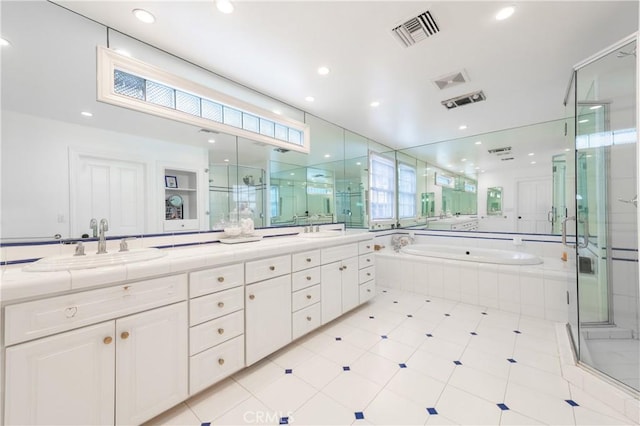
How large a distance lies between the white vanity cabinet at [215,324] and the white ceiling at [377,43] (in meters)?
1.72

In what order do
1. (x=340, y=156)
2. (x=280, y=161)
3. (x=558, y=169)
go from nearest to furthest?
(x=280, y=161) < (x=558, y=169) < (x=340, y=156)

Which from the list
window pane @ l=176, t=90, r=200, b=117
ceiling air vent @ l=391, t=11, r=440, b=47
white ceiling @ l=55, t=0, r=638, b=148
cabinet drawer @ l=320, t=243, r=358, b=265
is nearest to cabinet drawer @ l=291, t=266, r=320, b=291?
cabinet drawer @ l=320, t=243, r=358, b=265

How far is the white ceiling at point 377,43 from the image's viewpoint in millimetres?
1570

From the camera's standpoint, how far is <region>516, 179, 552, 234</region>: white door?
3.85 meters

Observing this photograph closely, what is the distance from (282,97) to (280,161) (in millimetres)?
732

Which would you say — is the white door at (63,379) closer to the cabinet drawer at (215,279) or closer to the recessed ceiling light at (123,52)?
the cabinet drawer at (215,279)

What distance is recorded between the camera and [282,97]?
2752mm

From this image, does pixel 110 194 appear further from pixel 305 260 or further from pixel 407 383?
pixel 407 383

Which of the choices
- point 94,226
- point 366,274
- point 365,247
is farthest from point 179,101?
point 366,274

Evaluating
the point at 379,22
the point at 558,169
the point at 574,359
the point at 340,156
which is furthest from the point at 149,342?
the point at 558,169

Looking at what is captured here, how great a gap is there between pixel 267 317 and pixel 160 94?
2.04 metres

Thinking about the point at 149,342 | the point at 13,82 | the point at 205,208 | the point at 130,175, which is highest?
the point at 13,82

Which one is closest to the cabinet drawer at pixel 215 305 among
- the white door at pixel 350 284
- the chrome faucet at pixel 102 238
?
the chrome faucet at pixel 102 238

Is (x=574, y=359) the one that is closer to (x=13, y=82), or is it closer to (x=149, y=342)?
(x=149, y=342)
